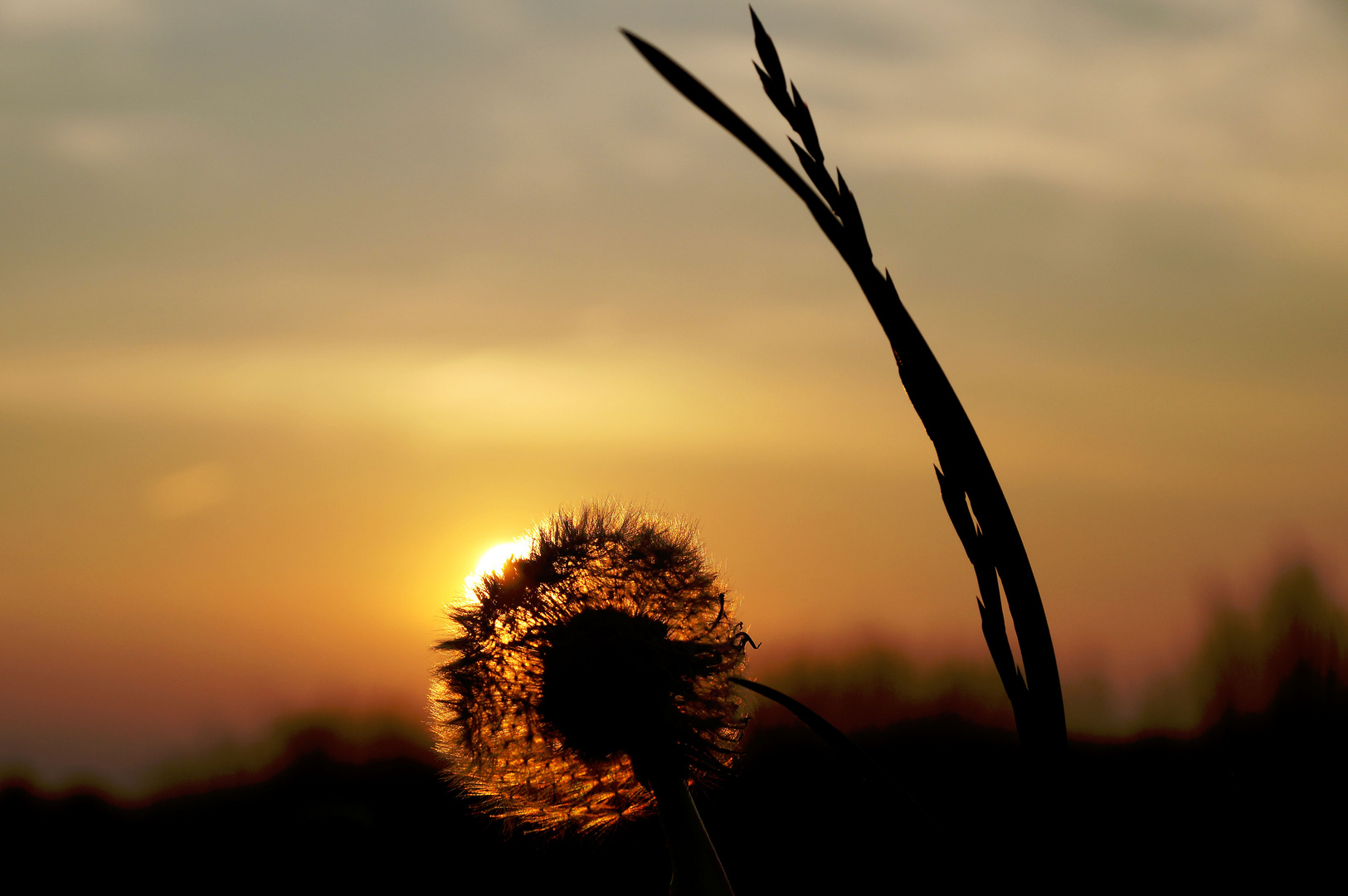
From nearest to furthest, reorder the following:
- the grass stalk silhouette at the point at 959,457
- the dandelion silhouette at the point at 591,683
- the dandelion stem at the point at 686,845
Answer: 1. the grass stalk silhouette at the point at 959,457
2. the dandelion stem at the point at 686,845
3. the dandelion silhouette at the point at 591,683

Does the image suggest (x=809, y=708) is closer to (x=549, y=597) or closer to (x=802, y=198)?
(x=802, y=198)

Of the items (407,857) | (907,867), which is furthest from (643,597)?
(407,857)

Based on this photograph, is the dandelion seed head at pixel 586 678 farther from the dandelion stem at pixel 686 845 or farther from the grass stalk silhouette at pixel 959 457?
the grass stalk silhouette at pixel 959 457

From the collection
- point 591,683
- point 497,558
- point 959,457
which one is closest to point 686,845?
point 591,683

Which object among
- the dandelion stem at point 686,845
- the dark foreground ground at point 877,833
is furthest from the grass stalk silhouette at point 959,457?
the dandelion stem at point 686,845

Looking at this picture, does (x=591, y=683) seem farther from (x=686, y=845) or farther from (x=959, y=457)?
(x=959, y=457)

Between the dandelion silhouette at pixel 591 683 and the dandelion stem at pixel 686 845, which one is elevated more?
the dandelion silhouette at pixel 591 683
